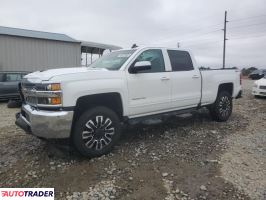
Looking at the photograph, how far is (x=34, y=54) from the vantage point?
19.1 meters

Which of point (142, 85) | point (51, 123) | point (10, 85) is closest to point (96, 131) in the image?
point (51, 123)

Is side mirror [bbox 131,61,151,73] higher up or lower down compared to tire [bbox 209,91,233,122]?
higher up

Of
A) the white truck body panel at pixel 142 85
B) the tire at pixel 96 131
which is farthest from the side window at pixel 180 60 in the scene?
the tire at pixel 96 131

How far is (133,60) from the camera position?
5453 millimetres

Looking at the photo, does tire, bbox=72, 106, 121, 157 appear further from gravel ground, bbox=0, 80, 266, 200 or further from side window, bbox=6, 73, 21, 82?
side window, bbox=6, 73, 21, 82

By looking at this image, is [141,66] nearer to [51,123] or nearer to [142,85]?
[142,85]

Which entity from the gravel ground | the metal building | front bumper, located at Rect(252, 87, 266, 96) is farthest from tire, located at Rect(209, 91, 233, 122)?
the metal building

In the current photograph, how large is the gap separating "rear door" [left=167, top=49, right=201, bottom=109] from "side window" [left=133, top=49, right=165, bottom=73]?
28cm

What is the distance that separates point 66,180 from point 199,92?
3930 mm

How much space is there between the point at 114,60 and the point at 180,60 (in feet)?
5.30

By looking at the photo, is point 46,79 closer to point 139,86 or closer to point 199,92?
point 139,86

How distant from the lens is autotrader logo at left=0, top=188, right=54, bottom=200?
3.69 meters

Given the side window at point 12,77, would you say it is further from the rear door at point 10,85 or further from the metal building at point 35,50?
the metal building at point 35,50

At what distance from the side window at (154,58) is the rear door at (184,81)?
0.93ft
